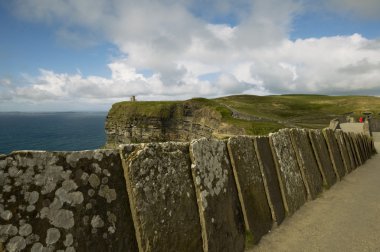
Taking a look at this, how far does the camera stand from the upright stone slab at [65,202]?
3.32 meters

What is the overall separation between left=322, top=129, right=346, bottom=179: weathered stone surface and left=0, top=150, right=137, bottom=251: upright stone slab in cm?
1034

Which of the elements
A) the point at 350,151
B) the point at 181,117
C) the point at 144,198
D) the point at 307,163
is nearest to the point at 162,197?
the point at 144,198

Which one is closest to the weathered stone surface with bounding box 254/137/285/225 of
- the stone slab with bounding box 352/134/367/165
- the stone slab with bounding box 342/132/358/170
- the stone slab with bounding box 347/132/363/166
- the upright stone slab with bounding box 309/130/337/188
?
the upright stone slab with bounding box 309/130/337/188

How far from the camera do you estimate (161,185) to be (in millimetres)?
4574

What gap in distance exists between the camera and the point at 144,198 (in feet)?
14.1

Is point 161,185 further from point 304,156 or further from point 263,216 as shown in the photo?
point 304,156

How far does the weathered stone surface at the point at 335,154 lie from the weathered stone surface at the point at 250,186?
672 centimetres

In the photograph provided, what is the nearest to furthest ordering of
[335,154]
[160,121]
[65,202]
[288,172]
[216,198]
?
[65,202]
[216,198]
[288,172]
[335,154]
[160,121]

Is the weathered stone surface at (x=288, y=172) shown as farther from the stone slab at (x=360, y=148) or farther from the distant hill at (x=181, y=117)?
the distant hill at (x=181, y=117)

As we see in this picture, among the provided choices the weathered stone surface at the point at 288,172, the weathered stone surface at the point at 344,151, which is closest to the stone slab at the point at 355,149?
the weathered stone surface at the point at 344,151

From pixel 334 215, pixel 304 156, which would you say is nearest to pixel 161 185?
pixel 334 215

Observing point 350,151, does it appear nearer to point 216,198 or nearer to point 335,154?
point 335,154

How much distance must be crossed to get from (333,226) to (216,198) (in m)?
3.54

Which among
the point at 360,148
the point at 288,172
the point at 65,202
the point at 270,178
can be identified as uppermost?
the point at 65,202
